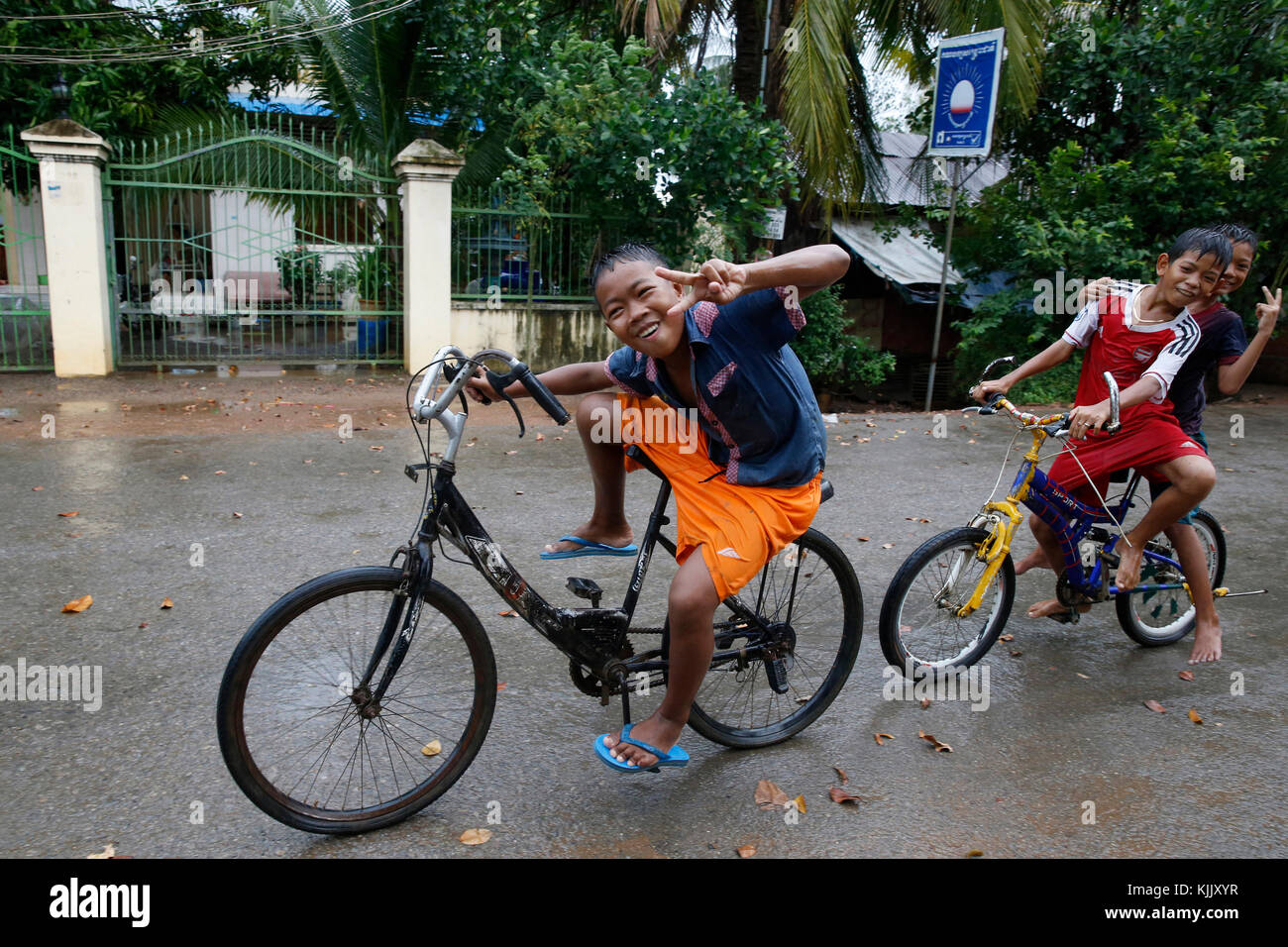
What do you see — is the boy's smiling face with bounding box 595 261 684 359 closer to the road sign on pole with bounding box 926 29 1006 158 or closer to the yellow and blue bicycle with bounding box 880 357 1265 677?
the yellow and blue bicycle with bounding box 880 357 1265 677

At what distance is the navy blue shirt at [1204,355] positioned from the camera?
3.97m

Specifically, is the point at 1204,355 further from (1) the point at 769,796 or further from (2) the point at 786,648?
(1) the point at 769,796

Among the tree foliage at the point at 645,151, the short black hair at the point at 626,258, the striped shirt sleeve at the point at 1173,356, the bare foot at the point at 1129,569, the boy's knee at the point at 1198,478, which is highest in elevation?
the tree foliage at the point at 645,151

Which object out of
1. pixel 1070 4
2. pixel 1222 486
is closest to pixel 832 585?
pixel 1222 486

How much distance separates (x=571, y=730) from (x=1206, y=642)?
277cm

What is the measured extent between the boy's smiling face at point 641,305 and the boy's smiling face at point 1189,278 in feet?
7.56

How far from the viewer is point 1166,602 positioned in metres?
4.51

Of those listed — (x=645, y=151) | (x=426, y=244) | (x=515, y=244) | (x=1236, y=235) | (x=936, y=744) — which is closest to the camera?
(x=936, y=744)

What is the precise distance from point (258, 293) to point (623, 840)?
948 cm

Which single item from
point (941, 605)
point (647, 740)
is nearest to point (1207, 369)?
point (941, 605)

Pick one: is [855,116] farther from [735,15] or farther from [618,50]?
[618,50]

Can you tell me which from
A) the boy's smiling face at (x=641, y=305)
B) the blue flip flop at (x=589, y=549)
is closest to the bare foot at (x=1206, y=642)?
the blue flip flop at (x=589, y=549)

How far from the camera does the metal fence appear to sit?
36.9 feet

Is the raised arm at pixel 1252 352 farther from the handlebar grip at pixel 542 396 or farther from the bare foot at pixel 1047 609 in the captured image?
the handlebar grip at pixel 542 396
